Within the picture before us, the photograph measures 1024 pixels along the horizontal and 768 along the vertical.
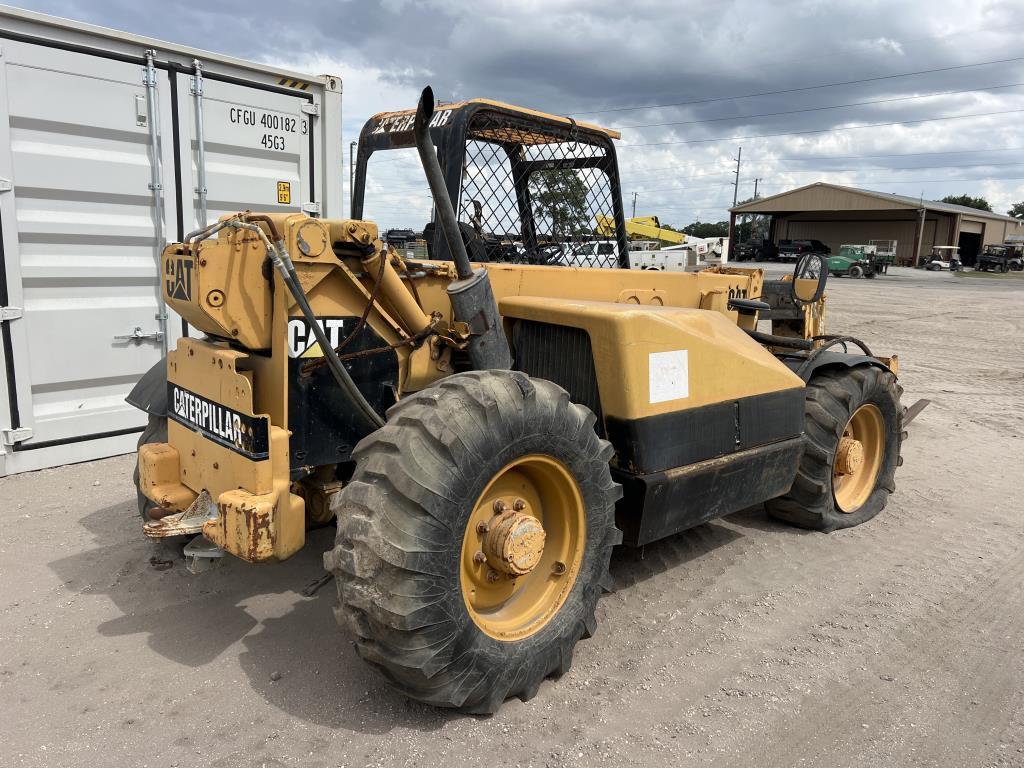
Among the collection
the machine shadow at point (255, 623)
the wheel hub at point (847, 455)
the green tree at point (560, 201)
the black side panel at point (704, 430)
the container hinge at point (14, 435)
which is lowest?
the machine shadow at point (255, 623)

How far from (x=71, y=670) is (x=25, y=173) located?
372cm

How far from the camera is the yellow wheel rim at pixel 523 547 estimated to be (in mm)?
2797

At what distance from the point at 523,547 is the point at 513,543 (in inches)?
2.0

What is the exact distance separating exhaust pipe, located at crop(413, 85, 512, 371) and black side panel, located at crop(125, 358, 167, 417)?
1.58 metres

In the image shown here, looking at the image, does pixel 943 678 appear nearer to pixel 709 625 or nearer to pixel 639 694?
pixel 709 625

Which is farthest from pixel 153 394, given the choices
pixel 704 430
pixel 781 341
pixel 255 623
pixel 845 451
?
pixel 845 451

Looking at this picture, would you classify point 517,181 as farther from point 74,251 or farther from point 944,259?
point 944,259

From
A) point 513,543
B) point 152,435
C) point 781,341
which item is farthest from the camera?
point 781,341

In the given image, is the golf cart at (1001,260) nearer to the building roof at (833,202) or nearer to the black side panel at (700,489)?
the building roof at (833,202)

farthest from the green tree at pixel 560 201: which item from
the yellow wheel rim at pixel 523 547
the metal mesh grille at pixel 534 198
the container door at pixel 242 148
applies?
the container door at pixel 242 148

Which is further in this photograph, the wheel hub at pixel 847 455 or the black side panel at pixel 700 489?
the wheel hub at pixel 847 455

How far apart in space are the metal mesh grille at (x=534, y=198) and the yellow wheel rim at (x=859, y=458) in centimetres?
193

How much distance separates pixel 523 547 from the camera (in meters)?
2.79

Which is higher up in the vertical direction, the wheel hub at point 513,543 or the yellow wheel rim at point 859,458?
the wheel hub at point 513,543
